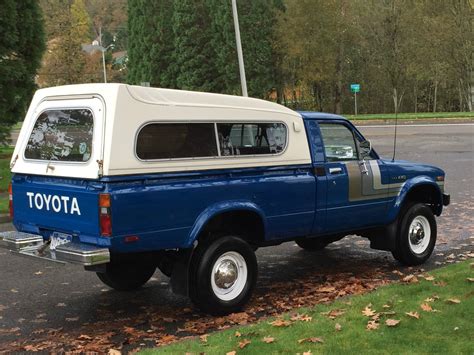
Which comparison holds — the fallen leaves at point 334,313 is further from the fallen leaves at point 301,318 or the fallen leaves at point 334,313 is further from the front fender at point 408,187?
the front fender at point 408,187

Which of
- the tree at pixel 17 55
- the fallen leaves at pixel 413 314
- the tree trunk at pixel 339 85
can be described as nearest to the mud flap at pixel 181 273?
the fallen leaves at pixel 413 314

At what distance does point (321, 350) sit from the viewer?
446 cm

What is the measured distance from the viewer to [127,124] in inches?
206

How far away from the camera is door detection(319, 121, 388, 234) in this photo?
6.74 metres

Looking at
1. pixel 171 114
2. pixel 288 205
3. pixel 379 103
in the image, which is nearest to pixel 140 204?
pixel 171 114

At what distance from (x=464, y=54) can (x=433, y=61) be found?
2373 millimetres

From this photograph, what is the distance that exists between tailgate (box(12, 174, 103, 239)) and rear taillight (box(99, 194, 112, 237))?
0.14 ft

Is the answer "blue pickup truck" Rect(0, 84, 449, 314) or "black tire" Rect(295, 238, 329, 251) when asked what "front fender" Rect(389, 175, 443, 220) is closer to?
"blue pickup truck" Rect(0, 84, 449, 314)

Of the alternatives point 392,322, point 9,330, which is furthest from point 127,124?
point 392,322

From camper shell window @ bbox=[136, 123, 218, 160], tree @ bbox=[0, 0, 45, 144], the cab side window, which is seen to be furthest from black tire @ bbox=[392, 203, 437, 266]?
tree @ bbox=[0, 0, 45, 144]

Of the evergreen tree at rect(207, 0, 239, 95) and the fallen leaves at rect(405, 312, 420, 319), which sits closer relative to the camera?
the fallen leaves at rect(405, 312, 420, 319)

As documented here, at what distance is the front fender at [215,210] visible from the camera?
5.54 m

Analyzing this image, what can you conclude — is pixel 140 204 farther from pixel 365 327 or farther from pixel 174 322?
pixel 365 327

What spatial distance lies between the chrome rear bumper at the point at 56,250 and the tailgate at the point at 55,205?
106 mm
